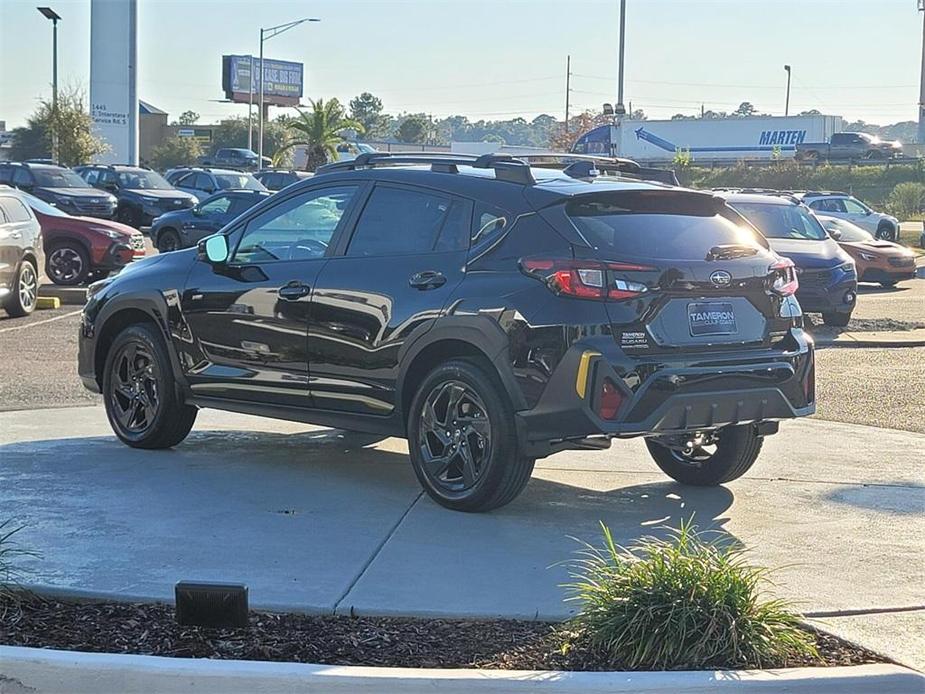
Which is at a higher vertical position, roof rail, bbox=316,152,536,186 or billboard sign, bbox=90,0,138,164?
billboard sign, bbox=90,0,138,164

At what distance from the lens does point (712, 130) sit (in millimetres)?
76000

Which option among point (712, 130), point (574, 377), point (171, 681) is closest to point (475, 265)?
point (574, 377)

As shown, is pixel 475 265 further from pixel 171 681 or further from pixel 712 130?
pixel 712 130

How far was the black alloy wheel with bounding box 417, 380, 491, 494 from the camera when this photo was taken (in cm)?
658

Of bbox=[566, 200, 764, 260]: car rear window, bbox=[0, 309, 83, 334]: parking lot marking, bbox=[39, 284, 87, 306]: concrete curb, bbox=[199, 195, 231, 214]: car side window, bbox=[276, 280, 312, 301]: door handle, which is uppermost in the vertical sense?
bbox=[566, 200, 764, 260]: car rear window

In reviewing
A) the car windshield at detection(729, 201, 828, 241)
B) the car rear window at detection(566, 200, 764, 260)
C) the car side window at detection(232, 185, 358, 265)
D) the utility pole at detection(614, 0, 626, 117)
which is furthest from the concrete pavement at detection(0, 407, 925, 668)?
the utility pole at detection(614, 0, 626, 117)

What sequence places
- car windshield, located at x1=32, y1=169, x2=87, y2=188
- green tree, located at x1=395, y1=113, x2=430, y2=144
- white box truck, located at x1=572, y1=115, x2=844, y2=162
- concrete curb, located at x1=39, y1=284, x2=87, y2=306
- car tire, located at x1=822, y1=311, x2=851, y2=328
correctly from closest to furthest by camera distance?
car tire, located at x1=822, y1=311, x2=851, y2=328
concrete curb, located at x1=39, y1=284, x2=87, y2=306
car windshield, located at x1=32, y1=169, x2=87, y2=188
white box truck, located at x1=572, y1=115, x2=844, y2=162
green tree, located at x1=395, y1=113, x2=430, y2=144

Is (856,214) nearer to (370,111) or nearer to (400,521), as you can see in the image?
(400,521)

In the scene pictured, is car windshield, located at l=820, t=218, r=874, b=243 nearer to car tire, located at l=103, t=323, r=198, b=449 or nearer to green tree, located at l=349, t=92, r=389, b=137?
car tire, located at l=103, t=323, r=198, b=449

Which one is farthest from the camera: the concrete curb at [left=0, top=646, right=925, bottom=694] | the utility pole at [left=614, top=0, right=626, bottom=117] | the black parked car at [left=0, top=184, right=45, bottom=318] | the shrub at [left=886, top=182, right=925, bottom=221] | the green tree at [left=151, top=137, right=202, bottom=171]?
the green tree at [left=151, top=137, right=202, bottom=171]

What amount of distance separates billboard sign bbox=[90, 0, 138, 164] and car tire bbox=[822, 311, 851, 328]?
4159 cm

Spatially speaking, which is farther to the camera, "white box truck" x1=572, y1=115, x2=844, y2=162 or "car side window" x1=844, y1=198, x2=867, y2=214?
"white box truck" x1=572, y1=115, x2=844, y2=162

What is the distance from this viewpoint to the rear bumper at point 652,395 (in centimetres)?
611

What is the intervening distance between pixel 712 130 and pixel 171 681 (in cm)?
7470
